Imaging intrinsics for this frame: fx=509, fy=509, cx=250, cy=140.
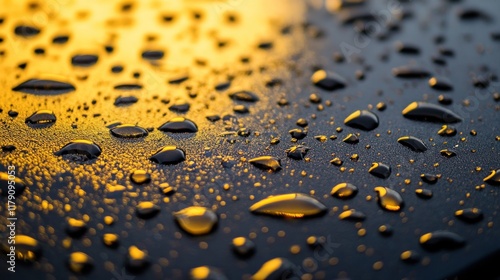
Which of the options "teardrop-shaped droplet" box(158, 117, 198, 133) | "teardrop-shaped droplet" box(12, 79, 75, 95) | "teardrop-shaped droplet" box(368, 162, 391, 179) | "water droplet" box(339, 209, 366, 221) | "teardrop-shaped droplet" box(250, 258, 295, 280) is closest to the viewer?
"teardrop-shaped droplet" box(250, 258, 295, 280)

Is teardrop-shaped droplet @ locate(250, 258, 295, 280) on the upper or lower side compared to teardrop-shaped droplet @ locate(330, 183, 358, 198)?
lower

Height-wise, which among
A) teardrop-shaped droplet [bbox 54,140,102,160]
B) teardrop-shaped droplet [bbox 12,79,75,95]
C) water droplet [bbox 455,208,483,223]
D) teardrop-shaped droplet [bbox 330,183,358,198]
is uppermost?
teardrop-shaped droplet [bbox 12,79,75,95]

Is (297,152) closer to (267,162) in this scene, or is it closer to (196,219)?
(267,162)

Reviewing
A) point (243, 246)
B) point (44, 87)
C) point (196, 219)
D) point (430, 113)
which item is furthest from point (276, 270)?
point (44, 87)

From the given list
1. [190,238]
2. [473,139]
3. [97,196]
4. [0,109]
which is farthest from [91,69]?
[473,139]

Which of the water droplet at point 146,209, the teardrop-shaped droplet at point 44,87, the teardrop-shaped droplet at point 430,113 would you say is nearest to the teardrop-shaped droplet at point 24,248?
the water droplet at point 146,209

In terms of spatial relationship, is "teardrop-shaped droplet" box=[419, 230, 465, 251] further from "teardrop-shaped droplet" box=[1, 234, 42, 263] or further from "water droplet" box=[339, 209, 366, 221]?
"teardrop-shaped droplet" box=[1, 234, 42, 263]

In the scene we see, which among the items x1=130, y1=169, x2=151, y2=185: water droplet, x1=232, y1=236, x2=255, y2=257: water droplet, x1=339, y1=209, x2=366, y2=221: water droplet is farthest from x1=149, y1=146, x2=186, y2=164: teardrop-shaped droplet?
x1=339, y1=209, x2=366, y2=221: water droplet

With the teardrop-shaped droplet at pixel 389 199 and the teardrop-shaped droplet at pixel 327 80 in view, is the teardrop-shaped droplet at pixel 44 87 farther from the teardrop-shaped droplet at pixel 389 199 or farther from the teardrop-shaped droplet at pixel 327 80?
the teardrop-shaped droplet at pixel 389 199
